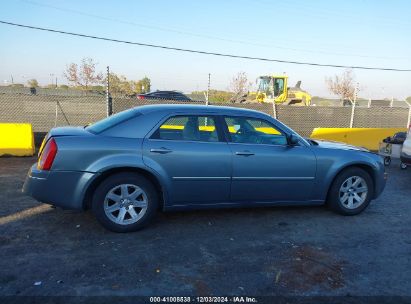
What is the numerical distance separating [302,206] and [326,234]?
3.54 feet

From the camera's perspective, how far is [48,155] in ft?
13.6

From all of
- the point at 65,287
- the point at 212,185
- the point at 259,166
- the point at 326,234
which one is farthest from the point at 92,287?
the point at 326,234

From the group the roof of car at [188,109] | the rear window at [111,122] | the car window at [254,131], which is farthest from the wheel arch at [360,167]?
the rear window at [111,122]

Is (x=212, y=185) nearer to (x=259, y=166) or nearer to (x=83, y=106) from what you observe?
(x=259, y=166)

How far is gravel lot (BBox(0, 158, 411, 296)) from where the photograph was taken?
3.25 m

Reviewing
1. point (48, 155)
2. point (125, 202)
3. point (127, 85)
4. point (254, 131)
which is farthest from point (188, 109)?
point (127, 85)

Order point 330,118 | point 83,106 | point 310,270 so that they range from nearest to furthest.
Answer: point 310,270
point 83,106
point 330,118

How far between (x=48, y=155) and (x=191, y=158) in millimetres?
1632

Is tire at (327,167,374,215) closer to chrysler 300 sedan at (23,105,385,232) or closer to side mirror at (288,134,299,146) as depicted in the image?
chrysler 300 sedan at (23,105,385,232)

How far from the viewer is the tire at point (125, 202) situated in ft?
14.0

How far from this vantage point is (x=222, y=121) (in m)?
4.79

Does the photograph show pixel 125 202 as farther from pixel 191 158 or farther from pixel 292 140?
pixel 292 140

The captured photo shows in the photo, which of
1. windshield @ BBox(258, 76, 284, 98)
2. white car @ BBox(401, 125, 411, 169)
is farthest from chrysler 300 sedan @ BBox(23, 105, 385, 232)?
windshield @ BBox(258, 76, 284, 98)

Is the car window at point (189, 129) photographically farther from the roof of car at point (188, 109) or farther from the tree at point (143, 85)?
the tree at point (143, 85)
